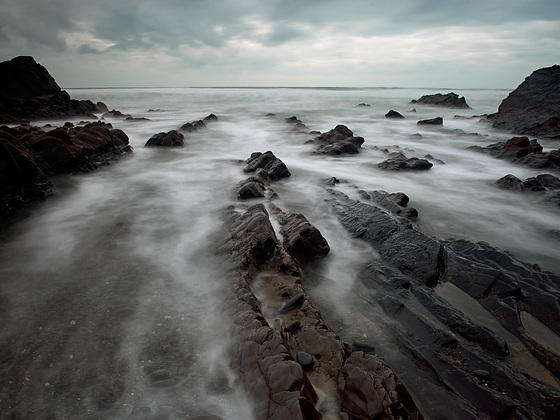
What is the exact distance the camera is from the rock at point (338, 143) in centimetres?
1262

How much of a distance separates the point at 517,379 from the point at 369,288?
1.69 metres

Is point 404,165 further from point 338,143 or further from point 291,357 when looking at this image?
point 291,357

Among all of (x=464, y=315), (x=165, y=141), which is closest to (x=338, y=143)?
(x=165, y=141)

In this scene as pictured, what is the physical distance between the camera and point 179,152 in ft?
42.0

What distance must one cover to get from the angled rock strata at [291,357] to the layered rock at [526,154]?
10.0 meters

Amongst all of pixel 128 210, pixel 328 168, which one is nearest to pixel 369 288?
pixel 128 210

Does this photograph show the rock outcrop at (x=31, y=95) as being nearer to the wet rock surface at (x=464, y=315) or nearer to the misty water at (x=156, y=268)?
the misty water at (x=156, y=268)

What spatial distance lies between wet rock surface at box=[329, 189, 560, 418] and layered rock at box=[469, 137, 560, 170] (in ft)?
25.3

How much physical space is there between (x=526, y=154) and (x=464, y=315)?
10.6 meters

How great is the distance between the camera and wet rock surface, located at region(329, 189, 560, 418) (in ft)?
8.33

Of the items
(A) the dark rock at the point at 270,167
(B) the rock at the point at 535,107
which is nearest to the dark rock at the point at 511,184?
(A) the dark rock at the point at 270,167

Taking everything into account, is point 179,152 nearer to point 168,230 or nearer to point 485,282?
point 168,230

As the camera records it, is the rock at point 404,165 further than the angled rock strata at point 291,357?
Yes

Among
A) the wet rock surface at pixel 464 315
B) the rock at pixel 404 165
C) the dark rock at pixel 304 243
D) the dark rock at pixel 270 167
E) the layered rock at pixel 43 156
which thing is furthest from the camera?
the rock at pixel 404 165
